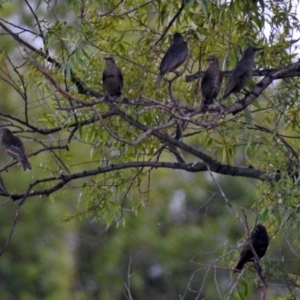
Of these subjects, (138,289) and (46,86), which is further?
(138,289)

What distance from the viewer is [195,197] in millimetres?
19656

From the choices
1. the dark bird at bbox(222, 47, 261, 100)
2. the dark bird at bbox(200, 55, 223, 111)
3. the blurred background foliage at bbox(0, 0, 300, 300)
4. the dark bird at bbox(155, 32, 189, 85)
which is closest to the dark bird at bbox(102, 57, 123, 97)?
the blurred background foliage at bbox(0, 0, 300, 300)

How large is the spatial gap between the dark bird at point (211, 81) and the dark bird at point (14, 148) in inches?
53.6

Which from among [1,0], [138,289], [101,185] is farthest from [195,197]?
[1,0]

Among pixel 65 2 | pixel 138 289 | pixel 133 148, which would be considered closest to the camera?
pixel 65 2

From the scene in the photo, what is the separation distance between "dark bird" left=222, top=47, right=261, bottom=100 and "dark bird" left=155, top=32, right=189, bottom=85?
362mm

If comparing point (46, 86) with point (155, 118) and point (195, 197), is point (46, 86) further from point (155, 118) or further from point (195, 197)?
point (195, 197)

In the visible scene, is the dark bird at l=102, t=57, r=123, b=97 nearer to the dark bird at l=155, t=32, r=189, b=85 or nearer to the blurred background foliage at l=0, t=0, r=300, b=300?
the blurred background foliage at l=0, t=0, r=300, b=300

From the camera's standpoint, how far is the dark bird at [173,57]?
5.85m

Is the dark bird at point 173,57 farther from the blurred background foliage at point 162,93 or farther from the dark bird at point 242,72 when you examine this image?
the dark bird at point 242,72

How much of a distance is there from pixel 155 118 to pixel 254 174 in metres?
0.77

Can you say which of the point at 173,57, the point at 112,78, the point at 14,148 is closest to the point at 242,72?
A: the point at 173,57

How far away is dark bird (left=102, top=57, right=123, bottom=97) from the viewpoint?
6059 mm

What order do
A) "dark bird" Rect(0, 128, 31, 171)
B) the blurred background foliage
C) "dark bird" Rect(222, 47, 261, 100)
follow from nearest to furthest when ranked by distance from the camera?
the blurred background foliage
"dark bird" Rect(222, 47, 261, 100)
"dark bird" Rect(0, 128, 31, 171)
